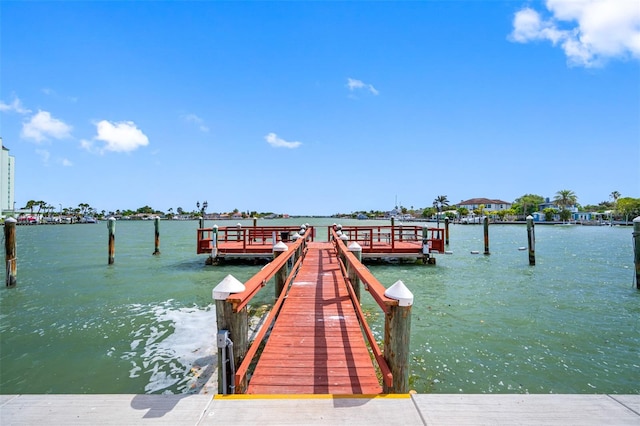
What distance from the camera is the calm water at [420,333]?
245 inches

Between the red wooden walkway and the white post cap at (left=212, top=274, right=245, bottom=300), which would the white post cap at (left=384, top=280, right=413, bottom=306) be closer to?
the red wooden walkway

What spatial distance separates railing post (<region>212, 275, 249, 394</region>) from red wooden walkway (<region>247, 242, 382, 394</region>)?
0.51 meters

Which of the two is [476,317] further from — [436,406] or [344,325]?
[436,406]

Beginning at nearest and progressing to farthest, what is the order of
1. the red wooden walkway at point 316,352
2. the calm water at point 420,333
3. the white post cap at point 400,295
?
the white post cap at point 400,295, the red wooden walkway at point 316,352, the calm water at point 420,333

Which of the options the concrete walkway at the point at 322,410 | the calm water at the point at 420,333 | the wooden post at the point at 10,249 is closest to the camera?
the concrete walkway at the point at 322,410

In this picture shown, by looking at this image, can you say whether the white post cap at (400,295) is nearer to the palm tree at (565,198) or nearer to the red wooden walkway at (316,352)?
the red wooden walkway at (316,352)

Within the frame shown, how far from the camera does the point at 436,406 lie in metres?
2.96

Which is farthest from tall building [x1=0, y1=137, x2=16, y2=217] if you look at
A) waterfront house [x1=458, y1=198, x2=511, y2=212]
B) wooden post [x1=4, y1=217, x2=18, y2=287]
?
waterfront house [x1=458, y1=198, x2=511, y2=212]

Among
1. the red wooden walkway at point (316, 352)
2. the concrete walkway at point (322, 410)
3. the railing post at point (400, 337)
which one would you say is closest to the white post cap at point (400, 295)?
the railing post at point (400, 337)

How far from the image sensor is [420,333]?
8.52m

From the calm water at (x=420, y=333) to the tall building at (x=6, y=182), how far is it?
17015 cm

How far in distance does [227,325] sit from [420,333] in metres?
6.32

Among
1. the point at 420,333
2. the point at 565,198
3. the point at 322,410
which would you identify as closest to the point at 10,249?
the point at 420,333

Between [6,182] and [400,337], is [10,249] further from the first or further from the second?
[6,182]
